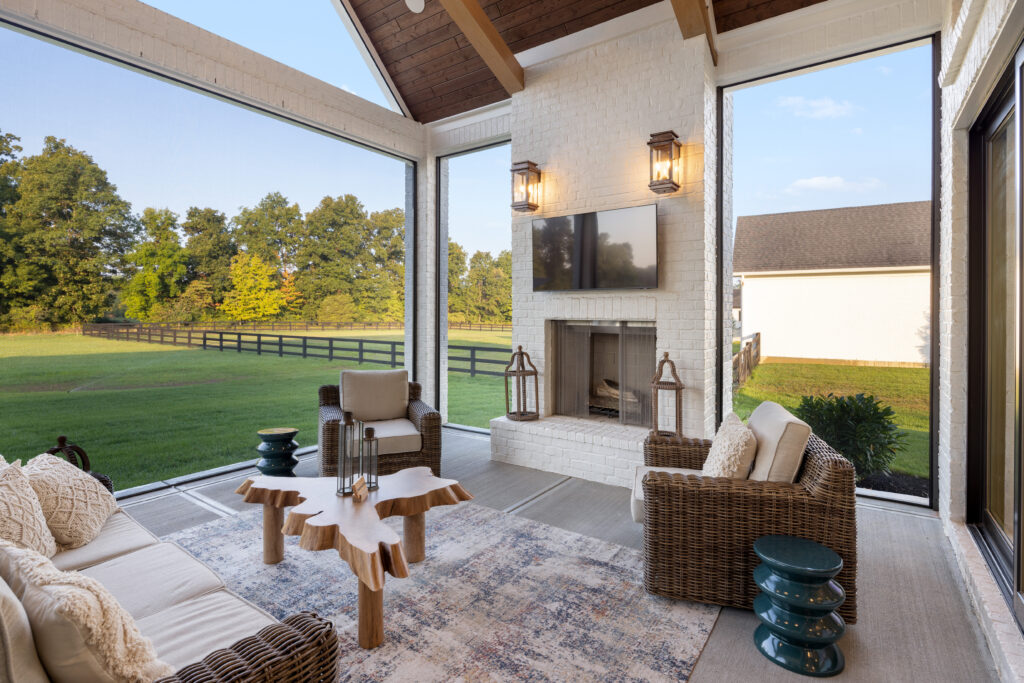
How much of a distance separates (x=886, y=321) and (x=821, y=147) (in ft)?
4.41

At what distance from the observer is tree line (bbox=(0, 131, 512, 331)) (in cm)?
356

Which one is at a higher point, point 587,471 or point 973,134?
point 973,134

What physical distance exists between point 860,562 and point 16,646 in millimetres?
3254

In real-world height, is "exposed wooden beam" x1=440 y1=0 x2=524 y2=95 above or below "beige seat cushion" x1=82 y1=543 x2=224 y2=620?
above

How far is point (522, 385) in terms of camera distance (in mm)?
4738

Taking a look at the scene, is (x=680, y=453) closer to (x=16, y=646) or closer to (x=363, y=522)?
(x=363, y=522)

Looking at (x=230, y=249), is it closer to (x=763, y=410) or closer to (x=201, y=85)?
(x=201, y=85)

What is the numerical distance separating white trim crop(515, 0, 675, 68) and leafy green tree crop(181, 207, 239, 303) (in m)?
3.26

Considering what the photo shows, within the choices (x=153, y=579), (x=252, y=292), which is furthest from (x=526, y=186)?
(x=153, y=579)

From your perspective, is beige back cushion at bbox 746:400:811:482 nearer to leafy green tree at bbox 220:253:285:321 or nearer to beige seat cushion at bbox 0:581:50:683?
beige seat cushion at bbox 0:581:50:683

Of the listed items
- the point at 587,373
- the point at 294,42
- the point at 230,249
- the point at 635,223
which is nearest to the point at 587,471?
the point at 587,373

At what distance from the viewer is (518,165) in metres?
4.64

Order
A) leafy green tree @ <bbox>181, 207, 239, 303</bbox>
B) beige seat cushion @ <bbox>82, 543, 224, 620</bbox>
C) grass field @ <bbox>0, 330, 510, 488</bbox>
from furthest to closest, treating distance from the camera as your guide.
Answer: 1. leafy green tree @ <bbox>181, 207, 239, 303</bbox>
2. grass field @ <bbox>0, 330, 510, 488</bbox>
3. beige seat cushion @ <bbox>82, 543, 224, 620</bbox>

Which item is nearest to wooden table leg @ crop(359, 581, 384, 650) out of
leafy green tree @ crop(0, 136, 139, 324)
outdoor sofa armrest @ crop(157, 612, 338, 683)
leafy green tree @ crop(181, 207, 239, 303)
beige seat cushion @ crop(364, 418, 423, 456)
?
outdoor sofa armrest @ crop(157, 612, 338, 683)
